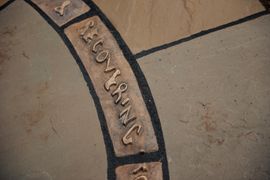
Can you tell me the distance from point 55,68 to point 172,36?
1.94 ft

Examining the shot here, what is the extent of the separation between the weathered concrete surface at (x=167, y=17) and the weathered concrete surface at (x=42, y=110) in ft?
1.04

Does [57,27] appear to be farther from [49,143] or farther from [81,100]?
[49,143]

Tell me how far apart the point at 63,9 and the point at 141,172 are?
95 cm

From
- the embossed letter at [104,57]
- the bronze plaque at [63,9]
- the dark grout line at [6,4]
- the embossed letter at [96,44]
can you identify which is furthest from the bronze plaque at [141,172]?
the dark grout line at [6,4]

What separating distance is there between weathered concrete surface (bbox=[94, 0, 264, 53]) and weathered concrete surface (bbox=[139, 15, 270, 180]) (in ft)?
0.21

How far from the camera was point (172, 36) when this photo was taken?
174 cm

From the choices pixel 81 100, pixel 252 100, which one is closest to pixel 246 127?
pixel 252 100

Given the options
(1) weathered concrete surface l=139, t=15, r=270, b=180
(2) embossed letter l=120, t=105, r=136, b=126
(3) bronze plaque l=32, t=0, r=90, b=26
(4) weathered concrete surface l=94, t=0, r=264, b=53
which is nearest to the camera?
(1) weathered concrete surface l=139, t=15, r=270, b=180

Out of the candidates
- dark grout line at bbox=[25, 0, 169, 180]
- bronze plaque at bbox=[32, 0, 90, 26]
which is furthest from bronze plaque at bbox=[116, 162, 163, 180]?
bronze plaque at bbox=[32, 0, 90, 26]

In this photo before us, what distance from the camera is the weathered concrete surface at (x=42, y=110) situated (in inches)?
62.6

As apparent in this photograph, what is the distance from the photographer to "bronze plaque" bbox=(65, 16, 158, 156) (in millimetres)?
1592

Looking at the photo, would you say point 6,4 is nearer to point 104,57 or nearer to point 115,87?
point 104,57

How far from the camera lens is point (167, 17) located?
179 centimetres

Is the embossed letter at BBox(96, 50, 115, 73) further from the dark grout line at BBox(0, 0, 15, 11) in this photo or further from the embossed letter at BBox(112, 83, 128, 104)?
the dark grout line at BBox(0, 0, 15, 11)
